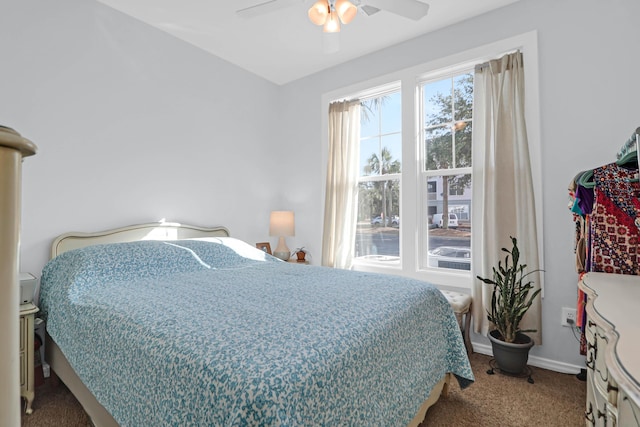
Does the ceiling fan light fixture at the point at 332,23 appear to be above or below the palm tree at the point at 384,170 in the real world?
above

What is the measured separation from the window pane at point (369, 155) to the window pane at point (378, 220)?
0.13 metres

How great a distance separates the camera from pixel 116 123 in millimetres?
2564

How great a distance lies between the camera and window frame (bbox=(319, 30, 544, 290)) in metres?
2.38

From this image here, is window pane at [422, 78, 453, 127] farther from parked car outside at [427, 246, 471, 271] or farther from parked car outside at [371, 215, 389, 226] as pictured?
parked car outside at [427, 246, 471, 271]

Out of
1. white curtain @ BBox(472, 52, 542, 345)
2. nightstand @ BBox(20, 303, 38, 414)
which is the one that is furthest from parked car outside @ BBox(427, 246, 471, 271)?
nightstand @ BBox(20, 303, 38, 414)

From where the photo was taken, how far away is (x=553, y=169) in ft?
7.62

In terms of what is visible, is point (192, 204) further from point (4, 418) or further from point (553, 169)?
point (553, 169)

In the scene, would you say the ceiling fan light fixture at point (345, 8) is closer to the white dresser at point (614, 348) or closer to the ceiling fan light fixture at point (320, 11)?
the ceiling fan light fixture at point (320, 11)

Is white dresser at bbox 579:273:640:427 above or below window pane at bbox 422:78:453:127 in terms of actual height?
below

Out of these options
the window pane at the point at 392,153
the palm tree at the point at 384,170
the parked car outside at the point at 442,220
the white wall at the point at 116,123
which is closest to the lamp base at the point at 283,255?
the white wall at the point at 116,123

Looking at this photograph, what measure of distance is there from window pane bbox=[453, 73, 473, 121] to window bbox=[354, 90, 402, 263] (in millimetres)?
537

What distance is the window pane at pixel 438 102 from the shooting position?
290 cm

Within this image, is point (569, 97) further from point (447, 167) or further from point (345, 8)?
point (345, 8)

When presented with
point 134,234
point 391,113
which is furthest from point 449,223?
point 134,234
